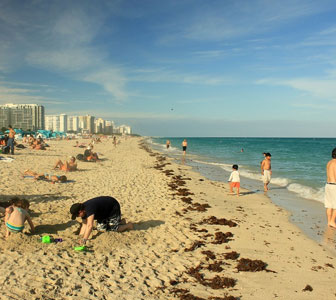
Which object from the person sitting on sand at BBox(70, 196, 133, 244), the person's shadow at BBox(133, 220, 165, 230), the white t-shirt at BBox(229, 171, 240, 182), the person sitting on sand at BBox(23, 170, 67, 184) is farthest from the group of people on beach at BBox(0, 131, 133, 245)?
the white t-shirt at BBox(229, 171, 240, 182)

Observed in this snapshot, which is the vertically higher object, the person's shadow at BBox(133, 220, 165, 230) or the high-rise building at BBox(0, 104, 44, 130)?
the high-rise building at BBox(0, 104, 44, 130)

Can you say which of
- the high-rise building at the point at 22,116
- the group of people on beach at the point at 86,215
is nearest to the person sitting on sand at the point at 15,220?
the group of people on beach at the point at 86,215

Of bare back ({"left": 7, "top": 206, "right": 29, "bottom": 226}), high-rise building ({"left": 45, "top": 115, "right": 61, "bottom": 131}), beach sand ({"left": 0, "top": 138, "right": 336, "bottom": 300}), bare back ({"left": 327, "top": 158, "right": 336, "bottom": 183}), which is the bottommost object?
beach sand ({"left": 0, "top": 138, "right": 336, "bottom": 300})

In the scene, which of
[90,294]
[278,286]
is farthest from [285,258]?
[90,294]

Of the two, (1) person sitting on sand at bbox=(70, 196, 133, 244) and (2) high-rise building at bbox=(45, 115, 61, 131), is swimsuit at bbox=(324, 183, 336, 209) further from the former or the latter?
(2) high-rise building at bbox=(45, 115, 61, 131)

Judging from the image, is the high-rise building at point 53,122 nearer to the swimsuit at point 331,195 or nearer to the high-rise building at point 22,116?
the high-rise building at point 22,116

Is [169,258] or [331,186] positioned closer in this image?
[169,258]

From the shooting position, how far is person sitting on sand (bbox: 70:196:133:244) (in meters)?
5.23

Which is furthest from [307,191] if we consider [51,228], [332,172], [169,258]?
[51,228]

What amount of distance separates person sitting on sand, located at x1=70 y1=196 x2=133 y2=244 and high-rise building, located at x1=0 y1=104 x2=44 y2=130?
462ft

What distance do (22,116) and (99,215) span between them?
15033 cm

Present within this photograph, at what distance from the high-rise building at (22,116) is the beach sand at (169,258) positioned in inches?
5516

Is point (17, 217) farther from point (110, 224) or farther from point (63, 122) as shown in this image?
point (63, 122)

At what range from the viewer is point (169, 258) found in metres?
5.15
